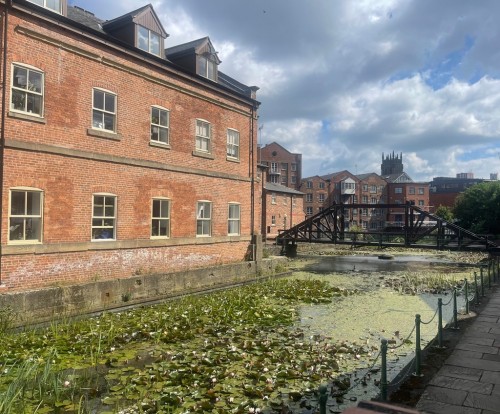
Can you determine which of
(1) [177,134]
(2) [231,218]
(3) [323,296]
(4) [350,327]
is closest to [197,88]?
(1) [177,134]

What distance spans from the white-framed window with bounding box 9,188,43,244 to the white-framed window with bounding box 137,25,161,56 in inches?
291

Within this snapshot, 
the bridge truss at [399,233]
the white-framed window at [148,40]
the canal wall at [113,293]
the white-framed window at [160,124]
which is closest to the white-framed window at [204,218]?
the canal wall at [113,293]

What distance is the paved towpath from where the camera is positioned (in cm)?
537

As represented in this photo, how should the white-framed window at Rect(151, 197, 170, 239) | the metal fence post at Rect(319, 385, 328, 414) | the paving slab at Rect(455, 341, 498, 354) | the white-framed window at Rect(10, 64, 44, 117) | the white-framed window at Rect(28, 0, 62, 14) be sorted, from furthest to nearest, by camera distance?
the white-framed window at Rect(151, 197, 170, 239), the white-framed window at Rect(28, 0, 62, 14), the white-framed window at Rect(10, 64, 44, 117), the paving slab at Rect(455, 341, 498, 354), the metal fence post at Rect(319, 385, 328, 414)

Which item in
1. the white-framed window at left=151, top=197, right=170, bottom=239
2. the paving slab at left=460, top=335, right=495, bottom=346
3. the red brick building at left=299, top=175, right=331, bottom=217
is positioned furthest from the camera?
the red brick building at left=299, top=175, right=331, bottom=217

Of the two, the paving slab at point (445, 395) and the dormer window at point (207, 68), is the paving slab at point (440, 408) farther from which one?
the dormer window at point (207, 68)

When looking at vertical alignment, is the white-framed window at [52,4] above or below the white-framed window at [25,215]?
above

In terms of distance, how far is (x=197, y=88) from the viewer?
18.3m

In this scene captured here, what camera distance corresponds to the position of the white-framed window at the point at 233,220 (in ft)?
66.7

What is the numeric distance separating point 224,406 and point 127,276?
378 inches

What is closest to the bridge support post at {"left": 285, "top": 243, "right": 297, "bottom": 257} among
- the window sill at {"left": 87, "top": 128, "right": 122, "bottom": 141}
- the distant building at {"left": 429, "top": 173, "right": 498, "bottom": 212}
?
the window sill at {"left": 87, "top": 128, "right": 122, "bottom": 141}

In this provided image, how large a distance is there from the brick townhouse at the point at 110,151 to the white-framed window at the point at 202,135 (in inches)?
2.1

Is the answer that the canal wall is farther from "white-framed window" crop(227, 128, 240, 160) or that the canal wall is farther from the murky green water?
Answer: "white-framed window" crop(227, 128, 240, 160)

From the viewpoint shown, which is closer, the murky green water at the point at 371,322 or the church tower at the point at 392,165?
the murky green water at the point at 371,322
